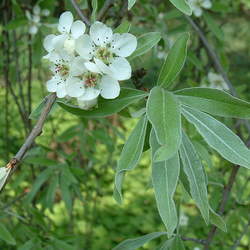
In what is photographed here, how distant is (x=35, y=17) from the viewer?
1826 mm

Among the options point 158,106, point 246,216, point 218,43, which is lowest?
point 246,216

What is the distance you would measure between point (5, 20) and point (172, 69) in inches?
45.5

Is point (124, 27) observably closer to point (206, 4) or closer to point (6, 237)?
point (6, 237)

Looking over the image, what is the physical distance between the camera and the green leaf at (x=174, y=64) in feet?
3.33

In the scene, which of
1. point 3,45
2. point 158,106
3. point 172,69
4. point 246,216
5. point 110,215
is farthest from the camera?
point 110,215

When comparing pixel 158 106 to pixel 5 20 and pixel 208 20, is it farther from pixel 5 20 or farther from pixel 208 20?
pixel 5 20

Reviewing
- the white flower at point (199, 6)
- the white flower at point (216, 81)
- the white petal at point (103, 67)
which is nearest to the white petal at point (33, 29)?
the white flower at point (199, 6)

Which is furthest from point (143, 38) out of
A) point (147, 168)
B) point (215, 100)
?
point (147, 168)

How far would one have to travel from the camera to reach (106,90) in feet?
3.17

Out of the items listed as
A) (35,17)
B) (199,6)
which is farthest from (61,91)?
(199,6)

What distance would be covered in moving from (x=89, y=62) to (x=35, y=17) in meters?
0.97

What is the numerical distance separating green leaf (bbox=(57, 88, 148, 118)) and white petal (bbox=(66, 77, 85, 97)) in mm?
37

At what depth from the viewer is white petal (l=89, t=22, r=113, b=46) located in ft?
3.25

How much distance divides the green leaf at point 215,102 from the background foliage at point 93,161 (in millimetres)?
Answer: 125
